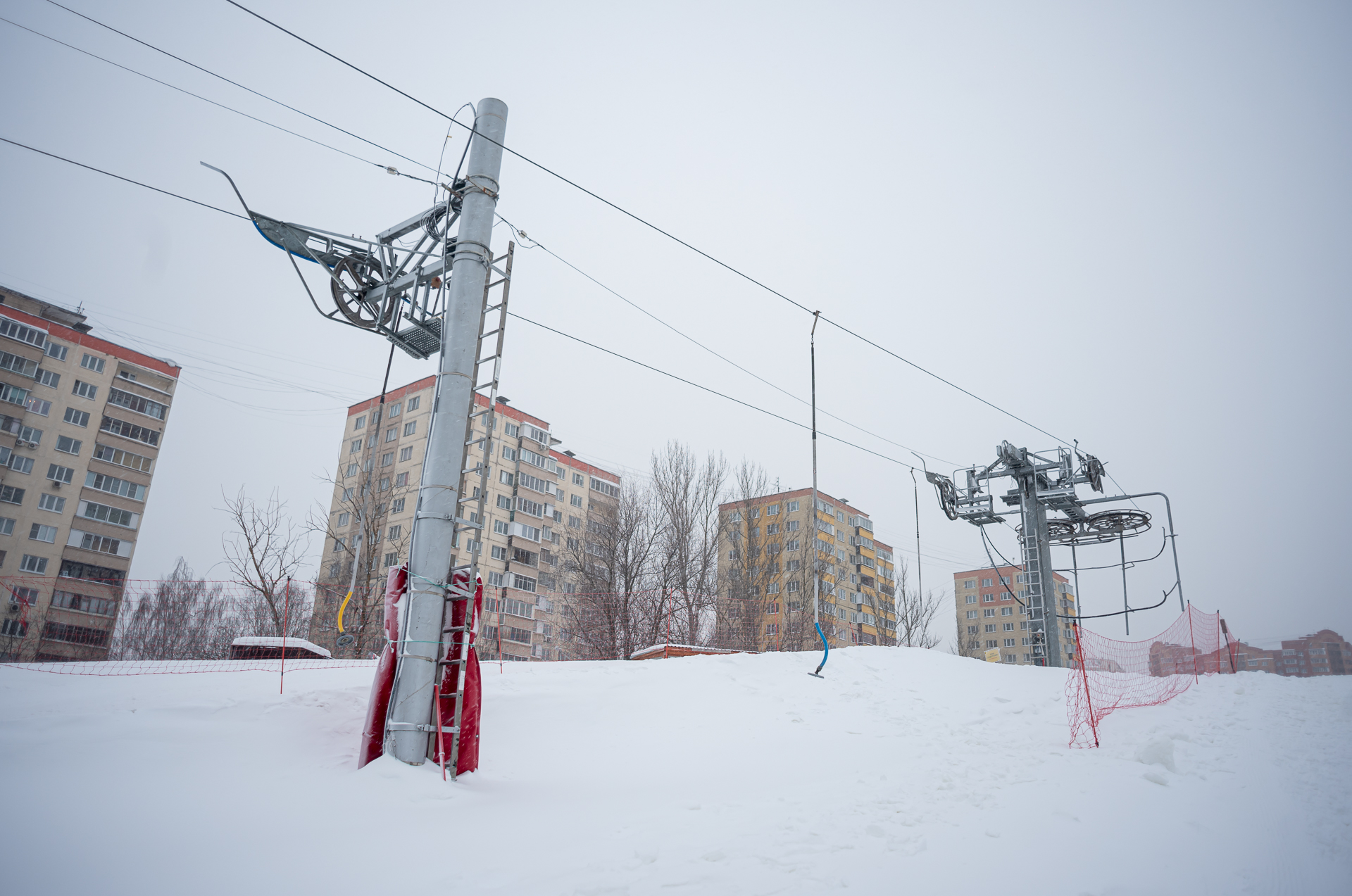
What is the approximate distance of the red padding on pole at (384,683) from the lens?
Answer: 6.79 meters

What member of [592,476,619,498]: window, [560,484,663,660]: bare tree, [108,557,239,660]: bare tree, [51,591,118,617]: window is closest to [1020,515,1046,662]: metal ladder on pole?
[560,484,663,660]: bare tree

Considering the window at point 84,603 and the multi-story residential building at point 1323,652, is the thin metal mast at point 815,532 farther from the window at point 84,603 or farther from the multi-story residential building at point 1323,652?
the window at point 84,603

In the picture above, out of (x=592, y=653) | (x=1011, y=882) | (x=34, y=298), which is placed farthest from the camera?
(x=34, y=298)

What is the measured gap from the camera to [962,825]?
19.3 feet

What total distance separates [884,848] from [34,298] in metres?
69.7

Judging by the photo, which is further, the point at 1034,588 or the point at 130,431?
the point at 130,431

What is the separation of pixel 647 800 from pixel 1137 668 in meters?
13.7

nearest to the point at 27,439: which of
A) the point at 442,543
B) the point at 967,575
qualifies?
the point at 442,543

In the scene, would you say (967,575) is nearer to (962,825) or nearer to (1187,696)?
(1187,696)

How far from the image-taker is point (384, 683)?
23.1 ft

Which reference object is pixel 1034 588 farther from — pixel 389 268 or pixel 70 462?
pixel 70 462

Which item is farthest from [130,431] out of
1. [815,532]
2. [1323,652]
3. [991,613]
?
[991,613]

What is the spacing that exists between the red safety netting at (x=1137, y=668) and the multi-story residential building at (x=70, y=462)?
170 ft

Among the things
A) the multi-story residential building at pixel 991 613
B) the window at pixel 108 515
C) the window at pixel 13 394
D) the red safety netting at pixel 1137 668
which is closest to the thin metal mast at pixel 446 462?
the red safety netting at pixel 1137 668
